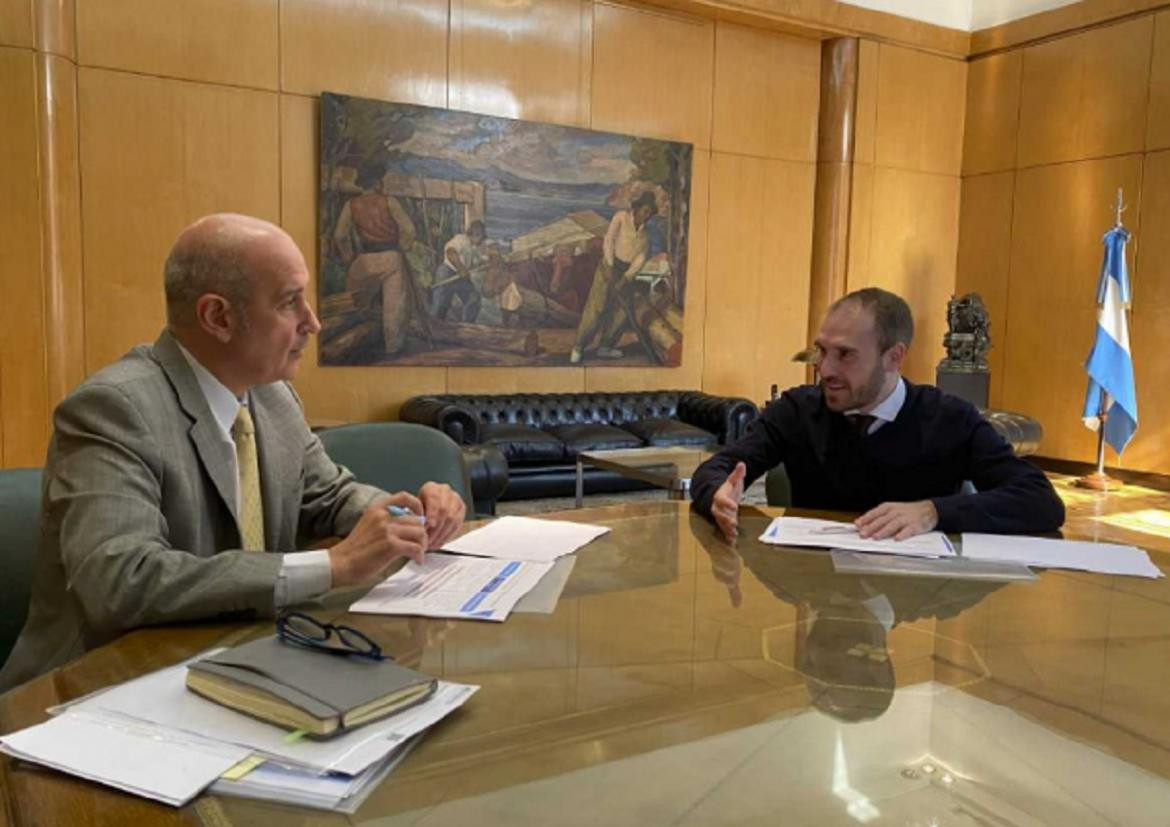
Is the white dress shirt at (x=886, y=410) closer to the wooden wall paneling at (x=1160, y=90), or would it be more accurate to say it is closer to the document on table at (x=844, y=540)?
the document on table at (x=844, y=540)

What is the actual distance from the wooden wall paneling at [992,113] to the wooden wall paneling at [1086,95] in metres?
0.10

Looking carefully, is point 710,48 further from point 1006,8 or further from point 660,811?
point 660,811

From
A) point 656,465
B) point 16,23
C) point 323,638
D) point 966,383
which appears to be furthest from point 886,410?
point 966,383

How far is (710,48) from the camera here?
327 inches

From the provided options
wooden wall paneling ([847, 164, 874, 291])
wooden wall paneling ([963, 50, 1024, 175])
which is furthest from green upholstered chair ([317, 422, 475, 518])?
wooden wall paneling ([963, 50, 1024, 175])

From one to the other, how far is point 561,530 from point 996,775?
119cm

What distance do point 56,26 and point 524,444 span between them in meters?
3.94

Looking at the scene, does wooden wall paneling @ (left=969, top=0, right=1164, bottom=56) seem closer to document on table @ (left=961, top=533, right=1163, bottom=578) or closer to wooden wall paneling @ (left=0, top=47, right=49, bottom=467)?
document on table @ (left=961, top=533, right=1163, bottom=578)

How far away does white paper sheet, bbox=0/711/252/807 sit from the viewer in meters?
0.85

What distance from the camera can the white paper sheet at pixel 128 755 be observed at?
846 mm

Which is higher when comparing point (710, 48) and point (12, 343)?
point (710, 48)

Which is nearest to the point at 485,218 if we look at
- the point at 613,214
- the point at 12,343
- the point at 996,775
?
the point at 613,214

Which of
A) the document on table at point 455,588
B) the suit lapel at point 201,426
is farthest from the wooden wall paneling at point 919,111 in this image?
the suit lapel at point 201,426

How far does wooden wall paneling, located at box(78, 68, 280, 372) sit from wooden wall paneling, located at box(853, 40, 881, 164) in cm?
543
